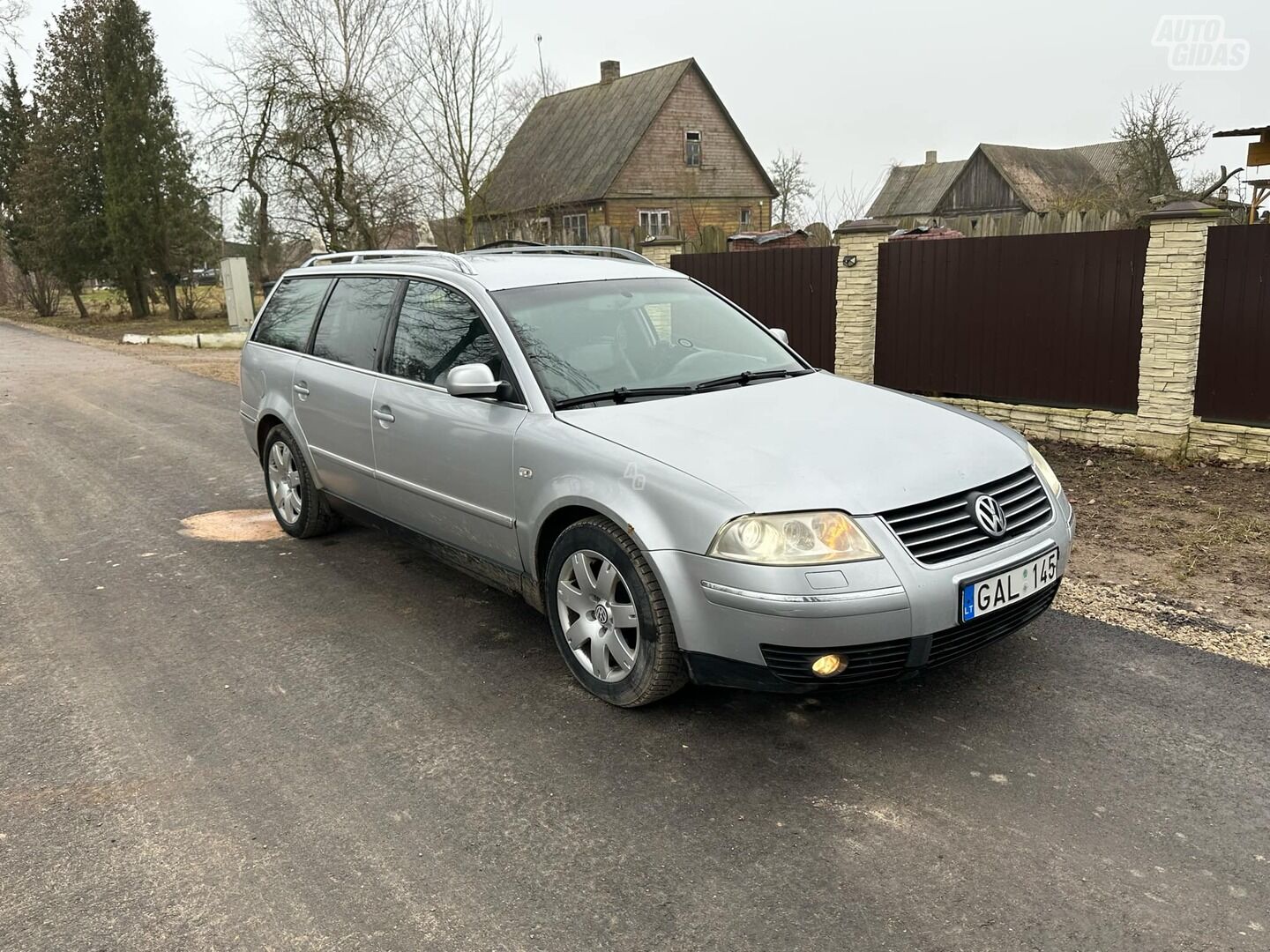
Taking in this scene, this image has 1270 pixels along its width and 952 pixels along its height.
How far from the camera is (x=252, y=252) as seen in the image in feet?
123

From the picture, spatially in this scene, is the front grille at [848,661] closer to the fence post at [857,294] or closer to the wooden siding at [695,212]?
the fence post at [857,294]

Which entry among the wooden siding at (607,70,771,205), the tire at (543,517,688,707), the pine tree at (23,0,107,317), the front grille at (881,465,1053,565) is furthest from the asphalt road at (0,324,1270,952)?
the wooden siding at (607,70,771,205)

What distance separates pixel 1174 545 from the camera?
19.9ft

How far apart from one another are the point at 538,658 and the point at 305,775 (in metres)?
1.22

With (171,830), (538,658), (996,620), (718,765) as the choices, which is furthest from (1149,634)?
(171,830)

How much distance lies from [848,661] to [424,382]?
8.30 feet

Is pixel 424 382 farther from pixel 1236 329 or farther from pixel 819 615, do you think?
pixel 1236 329

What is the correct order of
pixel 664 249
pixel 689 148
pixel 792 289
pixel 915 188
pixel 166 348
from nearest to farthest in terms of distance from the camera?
pixel 792 289, pixel 664 249, pixel 166 348, pixel 689 148, pixel 915 188

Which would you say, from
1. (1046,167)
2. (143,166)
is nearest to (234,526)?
(143,166)

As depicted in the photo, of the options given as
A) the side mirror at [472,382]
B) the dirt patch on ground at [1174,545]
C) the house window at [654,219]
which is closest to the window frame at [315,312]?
the side mirror at [472,382]

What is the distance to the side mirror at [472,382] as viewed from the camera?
4.15 metres

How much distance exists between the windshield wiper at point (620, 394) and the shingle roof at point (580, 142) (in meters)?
33.8

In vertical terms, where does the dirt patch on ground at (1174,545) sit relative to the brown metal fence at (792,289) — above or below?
below

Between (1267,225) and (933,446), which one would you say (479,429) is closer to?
(933,446)
